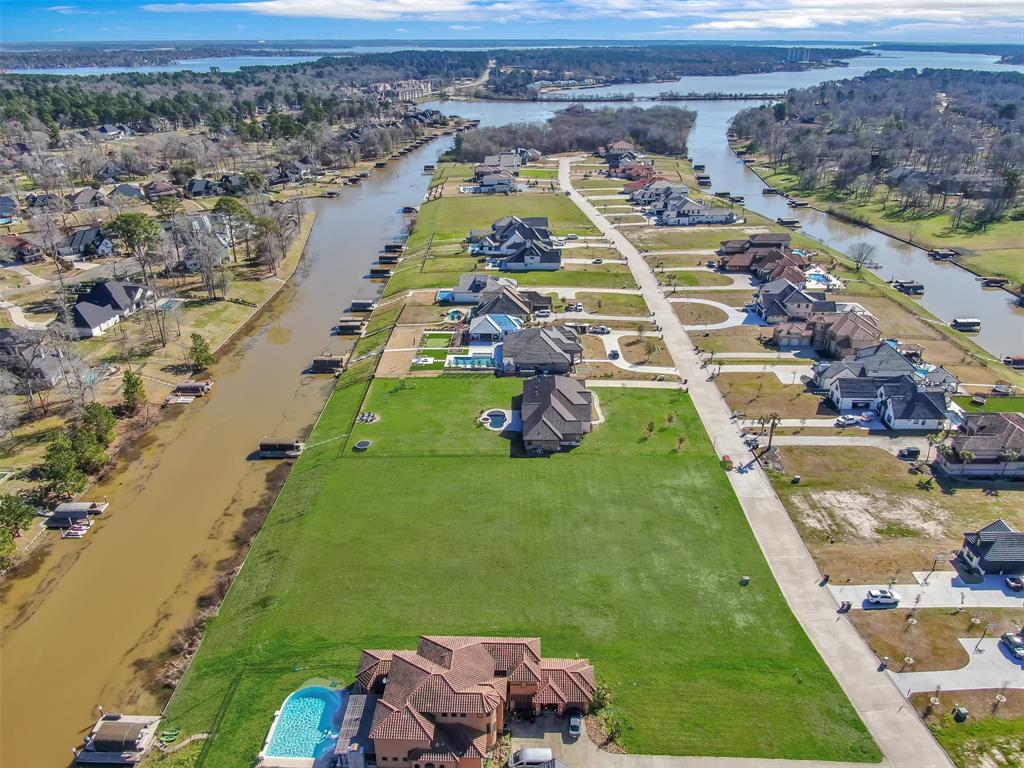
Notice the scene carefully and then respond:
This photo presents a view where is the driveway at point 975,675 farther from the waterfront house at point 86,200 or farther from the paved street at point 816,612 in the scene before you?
the waterfront house at point 86,200

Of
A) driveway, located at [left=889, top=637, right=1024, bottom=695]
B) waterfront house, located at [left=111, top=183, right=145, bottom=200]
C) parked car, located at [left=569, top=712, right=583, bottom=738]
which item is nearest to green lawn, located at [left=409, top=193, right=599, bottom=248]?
waterfront house, located at [left=111, top=183, right=145, bottom=200]

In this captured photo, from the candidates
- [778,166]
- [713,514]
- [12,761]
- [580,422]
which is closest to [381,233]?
[580,422]

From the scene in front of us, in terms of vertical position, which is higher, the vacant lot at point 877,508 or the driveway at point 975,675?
the driveway at point 975,675

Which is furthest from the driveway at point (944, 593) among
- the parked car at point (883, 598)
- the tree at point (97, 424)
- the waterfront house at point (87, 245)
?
the waterfront house at point (87, 245)

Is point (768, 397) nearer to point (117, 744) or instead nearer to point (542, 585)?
point (542, 585)

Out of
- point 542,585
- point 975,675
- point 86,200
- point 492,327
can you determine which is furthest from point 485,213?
point 975,675

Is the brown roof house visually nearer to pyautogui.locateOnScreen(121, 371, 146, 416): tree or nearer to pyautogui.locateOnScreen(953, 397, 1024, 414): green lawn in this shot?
pyautogui.locateOnScreen(121, 371, 146, 416): tree

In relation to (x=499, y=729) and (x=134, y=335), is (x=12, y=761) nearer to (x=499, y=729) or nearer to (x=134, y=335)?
(x=499, y=729)
